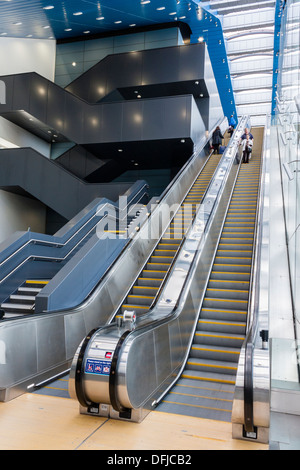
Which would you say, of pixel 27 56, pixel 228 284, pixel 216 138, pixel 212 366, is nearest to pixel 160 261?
pixel 228 284

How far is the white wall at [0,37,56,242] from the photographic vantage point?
14844 millimetres

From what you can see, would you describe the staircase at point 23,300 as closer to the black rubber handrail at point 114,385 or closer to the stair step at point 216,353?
the stair step at point 216,353

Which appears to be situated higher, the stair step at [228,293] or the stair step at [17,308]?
the stair step at [228,293]

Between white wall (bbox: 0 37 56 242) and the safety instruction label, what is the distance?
11504mm

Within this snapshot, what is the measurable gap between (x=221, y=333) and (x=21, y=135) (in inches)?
509

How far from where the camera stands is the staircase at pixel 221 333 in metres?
4.80

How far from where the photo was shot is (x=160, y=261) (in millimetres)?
8977

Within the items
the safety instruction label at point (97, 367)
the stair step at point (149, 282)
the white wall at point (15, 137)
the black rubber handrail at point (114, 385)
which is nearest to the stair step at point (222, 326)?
the stair step at point (149, 282)

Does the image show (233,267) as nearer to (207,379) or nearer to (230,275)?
(230,275)

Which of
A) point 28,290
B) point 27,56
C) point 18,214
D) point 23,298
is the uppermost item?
point 27,56

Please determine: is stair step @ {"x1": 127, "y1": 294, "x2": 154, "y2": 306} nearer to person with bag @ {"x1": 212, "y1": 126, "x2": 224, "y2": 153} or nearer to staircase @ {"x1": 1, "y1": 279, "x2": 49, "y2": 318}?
staircase @ {"x1": 1, "y1": 279, "x2": 49, "y2": 318}

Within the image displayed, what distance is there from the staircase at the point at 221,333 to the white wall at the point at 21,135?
8.97 metres

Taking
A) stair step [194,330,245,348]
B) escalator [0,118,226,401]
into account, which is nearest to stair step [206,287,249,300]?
stair step [194,330,245,348]

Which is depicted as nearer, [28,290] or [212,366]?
[212,366]
